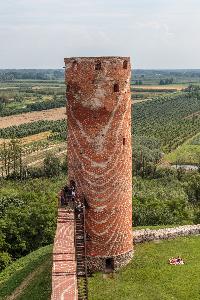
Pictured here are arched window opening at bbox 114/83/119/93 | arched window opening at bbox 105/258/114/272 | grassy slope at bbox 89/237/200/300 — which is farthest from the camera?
arched window opening at bbox 105/258/114/272

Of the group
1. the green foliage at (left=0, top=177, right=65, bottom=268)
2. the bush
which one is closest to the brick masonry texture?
the bush

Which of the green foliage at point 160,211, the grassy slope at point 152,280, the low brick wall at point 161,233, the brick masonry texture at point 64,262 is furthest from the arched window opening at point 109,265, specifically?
the green foliage at point 160,211

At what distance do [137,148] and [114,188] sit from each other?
51.6 metres

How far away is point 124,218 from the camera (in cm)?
2309

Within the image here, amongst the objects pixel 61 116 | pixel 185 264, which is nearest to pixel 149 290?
pixel 185 264

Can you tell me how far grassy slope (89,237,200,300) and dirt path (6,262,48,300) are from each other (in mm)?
5354

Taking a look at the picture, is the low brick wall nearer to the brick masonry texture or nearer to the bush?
the brick masonry texture

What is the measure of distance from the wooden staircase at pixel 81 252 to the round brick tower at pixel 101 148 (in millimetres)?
486

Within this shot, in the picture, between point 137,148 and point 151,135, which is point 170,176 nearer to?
point 137,148

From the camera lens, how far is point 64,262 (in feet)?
57.5

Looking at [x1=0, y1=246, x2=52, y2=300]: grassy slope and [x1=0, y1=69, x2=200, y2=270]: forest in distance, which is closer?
[x1=0, y1=246, x2=52, y2=300]: grassy slope

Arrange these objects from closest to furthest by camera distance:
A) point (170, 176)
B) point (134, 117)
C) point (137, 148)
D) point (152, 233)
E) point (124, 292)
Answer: point (124, 292) → point (152, 233) → point (170, 176) → point (137, 148) → point (134, 117)

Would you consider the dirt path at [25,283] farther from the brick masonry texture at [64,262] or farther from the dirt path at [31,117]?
the dirt path at [31,117]

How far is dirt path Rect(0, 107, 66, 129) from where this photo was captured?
125250mm
